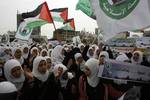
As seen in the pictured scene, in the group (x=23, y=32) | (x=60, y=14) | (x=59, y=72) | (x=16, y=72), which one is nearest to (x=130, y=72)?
(x=16, y=72)

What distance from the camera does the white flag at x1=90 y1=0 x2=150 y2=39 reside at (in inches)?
115

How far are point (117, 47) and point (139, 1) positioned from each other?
1227 centimetres

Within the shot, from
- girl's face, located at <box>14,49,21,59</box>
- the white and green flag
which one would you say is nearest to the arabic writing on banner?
girl's face, located at <box>14,49,21,59</box>

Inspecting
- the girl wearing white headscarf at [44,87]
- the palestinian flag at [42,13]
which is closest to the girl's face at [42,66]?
the girl wearing white headscarf at [44,87]

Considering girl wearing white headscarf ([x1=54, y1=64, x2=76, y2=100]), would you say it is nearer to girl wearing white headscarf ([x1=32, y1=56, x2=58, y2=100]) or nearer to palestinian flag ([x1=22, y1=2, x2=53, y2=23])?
girl wearing white headscarf ([x1=32, y1=56, x2=58, y2=100])

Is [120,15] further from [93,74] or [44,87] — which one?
[44,87]

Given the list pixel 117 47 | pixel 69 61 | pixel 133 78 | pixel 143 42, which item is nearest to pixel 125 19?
pixel 133 78

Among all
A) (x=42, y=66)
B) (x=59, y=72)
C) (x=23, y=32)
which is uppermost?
(x=23, y=32)

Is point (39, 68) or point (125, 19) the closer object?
point (125, 19)

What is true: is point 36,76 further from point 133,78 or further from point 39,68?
point 133,78

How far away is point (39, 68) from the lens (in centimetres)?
593

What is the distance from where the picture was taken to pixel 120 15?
3045 millimetres

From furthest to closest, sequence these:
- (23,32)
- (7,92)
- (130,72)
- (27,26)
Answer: (23,32)
(27,26)
(130,72)
(7,92)

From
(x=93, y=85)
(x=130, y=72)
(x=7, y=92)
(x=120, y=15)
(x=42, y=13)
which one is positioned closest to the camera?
(x=7, y=92)
